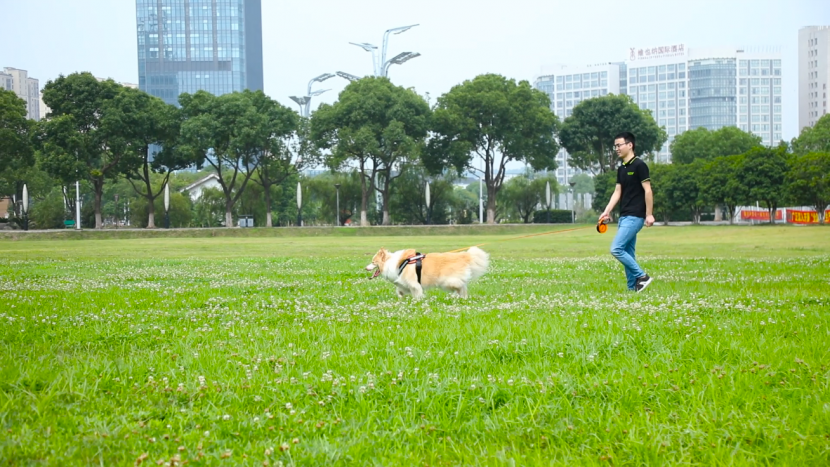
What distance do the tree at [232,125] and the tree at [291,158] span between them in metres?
1.68

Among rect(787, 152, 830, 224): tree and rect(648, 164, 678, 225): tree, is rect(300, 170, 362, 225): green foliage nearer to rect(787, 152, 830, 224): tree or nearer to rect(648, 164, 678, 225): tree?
rect(648, 164, 678, 225): tree

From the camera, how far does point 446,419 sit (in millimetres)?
4000

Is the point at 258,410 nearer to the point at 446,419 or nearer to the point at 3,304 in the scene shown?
the point at 446,419

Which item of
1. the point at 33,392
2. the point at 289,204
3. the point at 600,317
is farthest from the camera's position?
the point at 289,204

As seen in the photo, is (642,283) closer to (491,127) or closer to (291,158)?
(491,127)

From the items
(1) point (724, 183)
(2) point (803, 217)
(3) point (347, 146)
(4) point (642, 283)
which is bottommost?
(4) point (642, 283)

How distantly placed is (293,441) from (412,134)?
6721cm

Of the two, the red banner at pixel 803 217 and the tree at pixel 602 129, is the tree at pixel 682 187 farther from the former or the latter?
Answer: the red banner at pixel 803 217

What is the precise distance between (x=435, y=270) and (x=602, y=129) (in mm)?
72294

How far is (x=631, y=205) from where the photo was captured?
11.2 metres

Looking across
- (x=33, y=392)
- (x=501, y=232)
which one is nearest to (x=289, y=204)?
(x=501, y=232)

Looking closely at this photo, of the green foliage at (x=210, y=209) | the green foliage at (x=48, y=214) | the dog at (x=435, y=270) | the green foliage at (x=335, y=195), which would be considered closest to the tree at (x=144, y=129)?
the green foliage at (x=48, y=214)

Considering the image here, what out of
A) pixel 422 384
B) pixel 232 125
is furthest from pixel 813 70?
pixel 422 384

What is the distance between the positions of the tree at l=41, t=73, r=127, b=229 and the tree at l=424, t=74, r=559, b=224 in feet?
101
